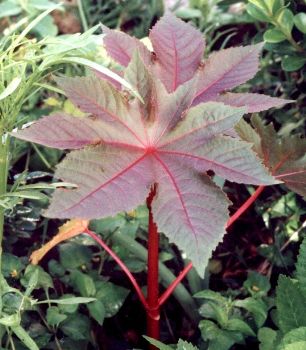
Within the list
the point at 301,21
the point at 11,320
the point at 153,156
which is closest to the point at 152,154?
the point at 153,156

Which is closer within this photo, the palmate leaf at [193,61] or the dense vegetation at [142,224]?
the dense vegetation at [142,224]

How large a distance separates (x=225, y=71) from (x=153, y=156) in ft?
0.74

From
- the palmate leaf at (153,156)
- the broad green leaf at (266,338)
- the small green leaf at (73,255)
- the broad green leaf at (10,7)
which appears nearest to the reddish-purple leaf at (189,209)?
the palmate leaf at (153,156)

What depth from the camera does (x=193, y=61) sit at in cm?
106

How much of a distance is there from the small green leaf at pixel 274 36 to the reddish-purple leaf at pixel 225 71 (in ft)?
1.10

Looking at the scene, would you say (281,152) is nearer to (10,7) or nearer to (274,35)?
(274,35)

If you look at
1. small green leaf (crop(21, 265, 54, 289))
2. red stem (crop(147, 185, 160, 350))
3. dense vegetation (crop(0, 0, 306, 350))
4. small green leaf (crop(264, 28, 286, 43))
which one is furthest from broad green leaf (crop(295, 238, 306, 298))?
small green leaf (crop(264, 28, 286, 43))

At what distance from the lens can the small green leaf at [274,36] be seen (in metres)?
1.36

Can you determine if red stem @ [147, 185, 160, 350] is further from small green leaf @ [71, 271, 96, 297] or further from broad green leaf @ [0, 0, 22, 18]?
broad green leaf @ [0, 0, 22, 18]

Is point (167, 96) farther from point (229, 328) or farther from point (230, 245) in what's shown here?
point (230, 245)

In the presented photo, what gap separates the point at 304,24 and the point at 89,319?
780 mm

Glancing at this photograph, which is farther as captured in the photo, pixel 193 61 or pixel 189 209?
pixel 193 61

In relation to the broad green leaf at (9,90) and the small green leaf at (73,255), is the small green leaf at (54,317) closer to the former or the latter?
the small green leaf at (73,255)

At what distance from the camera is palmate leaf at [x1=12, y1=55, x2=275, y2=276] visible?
0.82 metres
